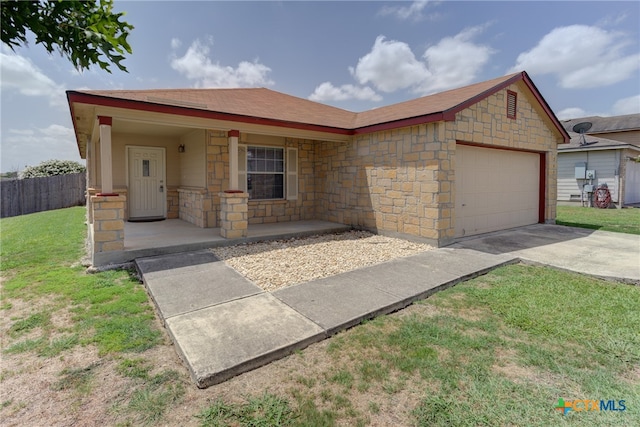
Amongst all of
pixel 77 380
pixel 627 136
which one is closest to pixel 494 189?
pixel 77 380

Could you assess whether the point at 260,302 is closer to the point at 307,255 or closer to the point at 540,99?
the point at 307,255

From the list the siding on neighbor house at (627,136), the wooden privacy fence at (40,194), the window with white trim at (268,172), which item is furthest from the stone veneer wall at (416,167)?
the siding on neighbor house at (627,136)

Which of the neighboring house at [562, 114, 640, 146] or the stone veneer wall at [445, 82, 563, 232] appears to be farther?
the neighboring house at [562, 114, 640, 146]

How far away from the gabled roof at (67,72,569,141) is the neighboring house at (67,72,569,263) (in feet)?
0.11

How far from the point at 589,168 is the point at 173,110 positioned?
19.4 m

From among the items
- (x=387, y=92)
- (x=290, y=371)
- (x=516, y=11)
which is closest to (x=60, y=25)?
(x=290, y=371)

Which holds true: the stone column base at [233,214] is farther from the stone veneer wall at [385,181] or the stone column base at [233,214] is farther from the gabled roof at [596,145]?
the gabled roof at [596,145]

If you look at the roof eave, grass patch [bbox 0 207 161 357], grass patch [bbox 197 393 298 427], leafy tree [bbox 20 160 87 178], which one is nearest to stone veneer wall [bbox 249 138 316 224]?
grass patch [bbox 0 207 161 357]

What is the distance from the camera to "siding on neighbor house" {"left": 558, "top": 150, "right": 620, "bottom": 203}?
15198 mm

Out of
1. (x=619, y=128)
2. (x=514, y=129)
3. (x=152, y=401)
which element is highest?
(x=619, y=128)

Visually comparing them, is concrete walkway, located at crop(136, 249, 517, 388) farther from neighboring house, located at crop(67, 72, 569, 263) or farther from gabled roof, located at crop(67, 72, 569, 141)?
gabled roof, located at crop(67, 72, 569, 141)

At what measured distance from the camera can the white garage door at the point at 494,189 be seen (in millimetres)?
7570

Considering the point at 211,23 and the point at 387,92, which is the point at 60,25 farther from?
the point at 387,92

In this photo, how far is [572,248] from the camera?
21.7 feet
